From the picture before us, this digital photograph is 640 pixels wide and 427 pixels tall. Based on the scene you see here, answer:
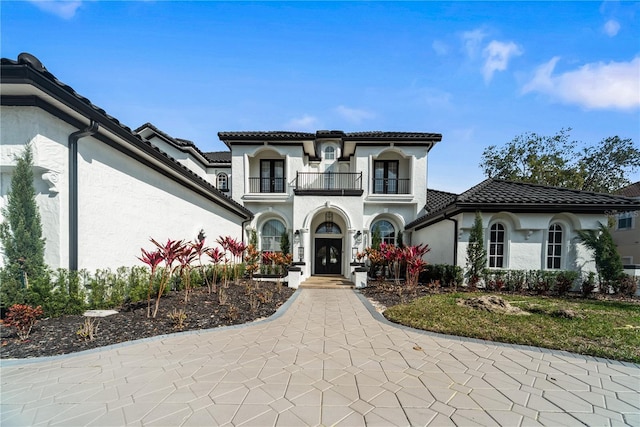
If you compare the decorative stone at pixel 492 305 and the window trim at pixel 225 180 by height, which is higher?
the window trim at pixel 225 180

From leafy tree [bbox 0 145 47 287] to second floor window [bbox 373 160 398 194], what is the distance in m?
14.5

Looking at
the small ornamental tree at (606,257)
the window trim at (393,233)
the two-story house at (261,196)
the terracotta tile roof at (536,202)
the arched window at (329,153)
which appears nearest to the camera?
the two-story house at (261,196)

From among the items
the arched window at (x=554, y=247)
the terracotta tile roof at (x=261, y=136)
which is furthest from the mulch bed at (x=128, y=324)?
the arched window at (x=554, y=247)

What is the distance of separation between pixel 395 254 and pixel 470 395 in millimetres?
7474

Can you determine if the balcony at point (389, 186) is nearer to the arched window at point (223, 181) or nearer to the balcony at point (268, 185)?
the balcony at point (268, 185)

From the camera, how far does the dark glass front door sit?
15.7 metres

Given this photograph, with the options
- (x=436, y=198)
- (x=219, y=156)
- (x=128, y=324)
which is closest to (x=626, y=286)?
(x=436, y=198)

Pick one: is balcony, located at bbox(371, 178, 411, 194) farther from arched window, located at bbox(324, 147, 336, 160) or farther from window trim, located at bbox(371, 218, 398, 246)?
arched window, located at bbox(324, 147, 336, 160)

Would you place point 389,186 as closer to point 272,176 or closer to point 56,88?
point 272,176

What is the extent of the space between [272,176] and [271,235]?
3.87 m

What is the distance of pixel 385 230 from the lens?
51.3 feet

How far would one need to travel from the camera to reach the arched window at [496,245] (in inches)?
422

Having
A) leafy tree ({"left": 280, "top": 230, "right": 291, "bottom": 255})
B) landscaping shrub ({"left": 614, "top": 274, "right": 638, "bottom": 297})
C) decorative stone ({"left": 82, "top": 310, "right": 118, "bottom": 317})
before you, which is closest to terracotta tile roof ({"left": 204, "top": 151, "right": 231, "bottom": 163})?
leafy tree ({"left": 280, "top": 230, "right": 291, "bottom": 255})

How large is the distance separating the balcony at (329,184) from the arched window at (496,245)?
6473 mm
